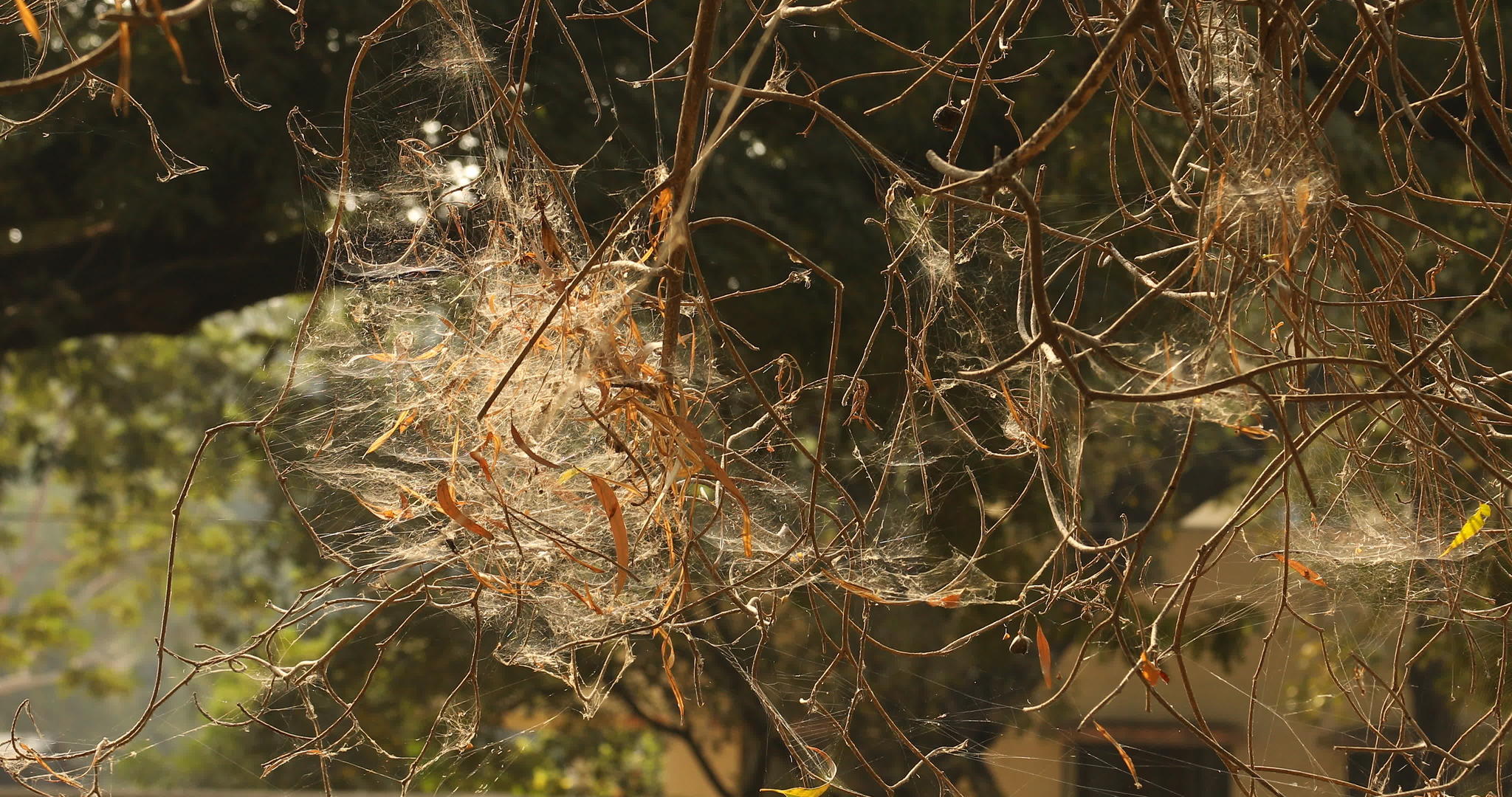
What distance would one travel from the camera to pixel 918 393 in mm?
1266

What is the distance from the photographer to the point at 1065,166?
2.49 meters

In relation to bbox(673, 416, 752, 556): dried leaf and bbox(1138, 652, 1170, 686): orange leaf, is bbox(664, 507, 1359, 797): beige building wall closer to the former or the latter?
bbox(1138, 652, 1170, 686): orange leaf

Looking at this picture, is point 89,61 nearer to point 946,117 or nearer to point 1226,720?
point 946,117

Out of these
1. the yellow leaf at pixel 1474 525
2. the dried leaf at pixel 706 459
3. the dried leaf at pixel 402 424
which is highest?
the dried leaf at pixel 706 459

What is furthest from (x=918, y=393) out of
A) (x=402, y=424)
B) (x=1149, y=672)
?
(x=402, y=424)

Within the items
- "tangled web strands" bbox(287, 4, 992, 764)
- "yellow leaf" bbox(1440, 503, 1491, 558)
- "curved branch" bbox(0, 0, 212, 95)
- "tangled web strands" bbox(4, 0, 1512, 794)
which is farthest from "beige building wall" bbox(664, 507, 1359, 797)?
"curved branch" bbox(0, 0, 212, 95)

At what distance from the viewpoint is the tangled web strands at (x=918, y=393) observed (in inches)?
25.9

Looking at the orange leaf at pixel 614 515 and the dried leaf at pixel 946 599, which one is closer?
the orange leaf at pixel 614 515

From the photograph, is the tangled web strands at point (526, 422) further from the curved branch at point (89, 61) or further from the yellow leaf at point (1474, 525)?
the yellow leaf at point (1474, 525)

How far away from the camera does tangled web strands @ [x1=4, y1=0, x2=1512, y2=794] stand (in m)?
0.66

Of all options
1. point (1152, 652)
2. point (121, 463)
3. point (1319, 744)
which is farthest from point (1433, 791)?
point (121, 463)

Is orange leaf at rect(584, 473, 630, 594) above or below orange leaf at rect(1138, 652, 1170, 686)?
above

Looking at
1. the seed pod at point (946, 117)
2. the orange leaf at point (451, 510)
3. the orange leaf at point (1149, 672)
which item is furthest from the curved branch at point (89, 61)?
the orange leaf at point (1149, 672)

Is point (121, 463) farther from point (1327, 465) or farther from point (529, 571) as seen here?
point (1327, 465)
